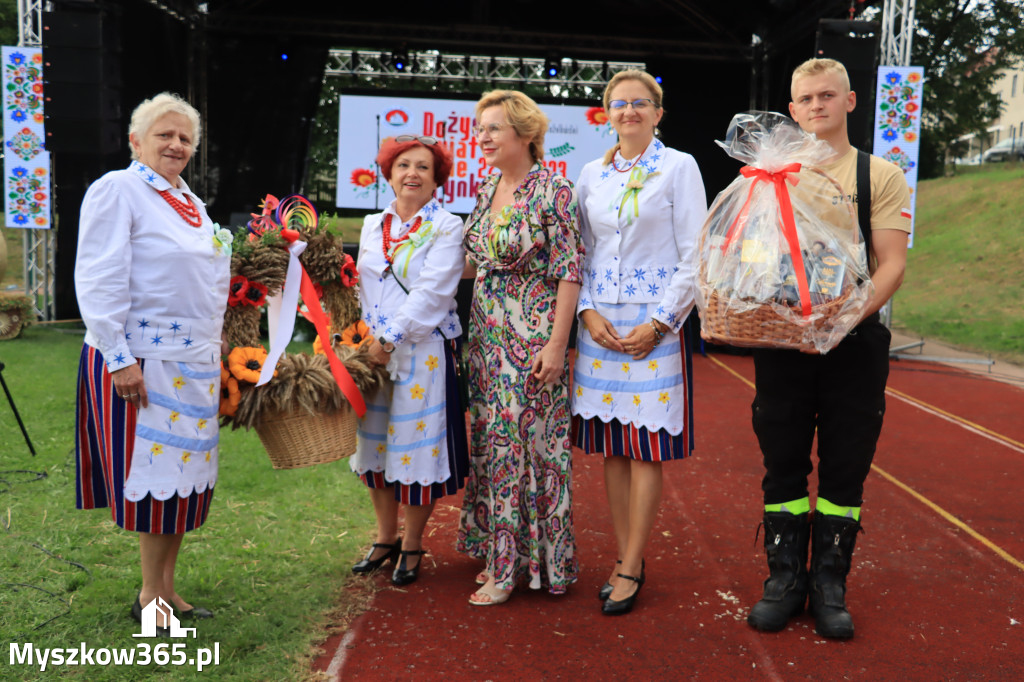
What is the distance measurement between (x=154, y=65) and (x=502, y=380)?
25.2ft

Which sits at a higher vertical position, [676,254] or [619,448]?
[676,254]

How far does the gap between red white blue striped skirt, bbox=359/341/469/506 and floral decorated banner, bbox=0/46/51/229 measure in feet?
25.1

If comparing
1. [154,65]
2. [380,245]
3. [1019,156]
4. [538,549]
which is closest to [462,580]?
[538,549]

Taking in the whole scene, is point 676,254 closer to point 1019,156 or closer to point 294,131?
point 294,131

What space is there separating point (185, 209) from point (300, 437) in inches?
31.4

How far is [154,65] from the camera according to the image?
872 centimetres

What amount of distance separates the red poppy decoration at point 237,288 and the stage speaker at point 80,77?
6.40 metres

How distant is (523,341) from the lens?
2.80 meters

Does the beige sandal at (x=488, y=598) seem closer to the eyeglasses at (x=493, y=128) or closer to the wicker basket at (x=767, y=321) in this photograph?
the wicker basket at (x=767, y=321)

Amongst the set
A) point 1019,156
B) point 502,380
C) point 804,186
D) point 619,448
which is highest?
point 1019,156

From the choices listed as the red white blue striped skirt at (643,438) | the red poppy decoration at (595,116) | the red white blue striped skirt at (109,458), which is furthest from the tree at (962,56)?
the red white blue striped skirt at (109,458)

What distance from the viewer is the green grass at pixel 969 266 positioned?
11985mm

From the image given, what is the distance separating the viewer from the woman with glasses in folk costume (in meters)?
2.89

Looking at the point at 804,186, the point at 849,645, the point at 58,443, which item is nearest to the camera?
the point at 804,186
